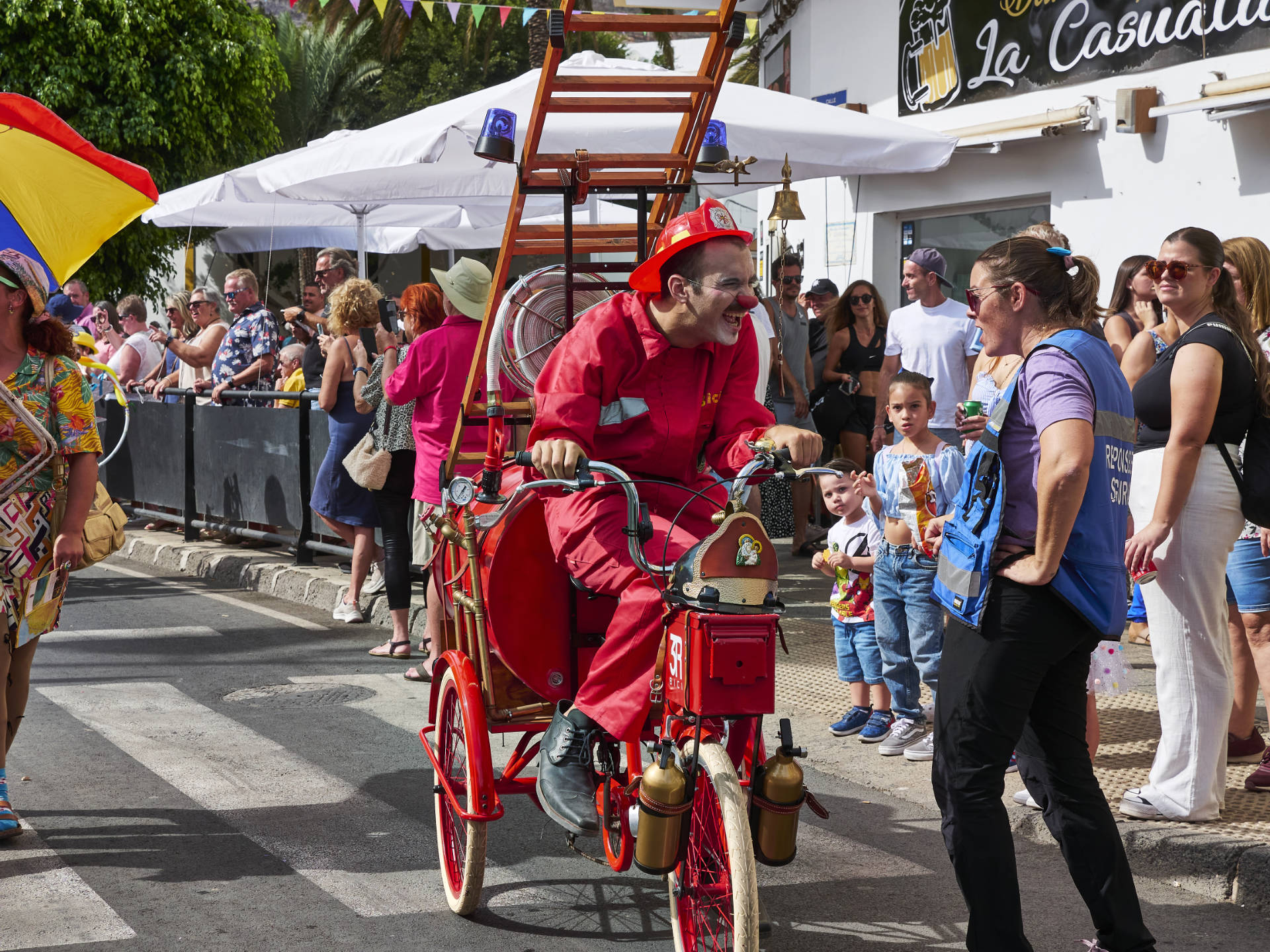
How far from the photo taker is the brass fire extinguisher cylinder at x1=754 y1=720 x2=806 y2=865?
3352mm

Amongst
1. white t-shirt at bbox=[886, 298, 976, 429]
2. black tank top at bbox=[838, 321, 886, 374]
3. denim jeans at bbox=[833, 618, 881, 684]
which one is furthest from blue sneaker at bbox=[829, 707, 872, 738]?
A: black tank top at bbox=[838, 321, 886, 374]

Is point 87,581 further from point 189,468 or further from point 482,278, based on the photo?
point 482,278

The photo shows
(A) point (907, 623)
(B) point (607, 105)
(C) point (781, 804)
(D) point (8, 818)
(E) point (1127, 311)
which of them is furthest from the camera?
(E) point (1127, 311)

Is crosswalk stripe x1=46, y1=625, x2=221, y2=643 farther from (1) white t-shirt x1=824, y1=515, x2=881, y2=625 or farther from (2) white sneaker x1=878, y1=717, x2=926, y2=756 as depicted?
(2) white sneaker x1=878, y1=717, x2=926, y2=756

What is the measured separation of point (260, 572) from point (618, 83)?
660 centimetres

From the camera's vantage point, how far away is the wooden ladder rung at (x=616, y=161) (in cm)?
473

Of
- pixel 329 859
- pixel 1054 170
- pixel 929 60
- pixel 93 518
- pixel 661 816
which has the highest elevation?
pixel 929 60

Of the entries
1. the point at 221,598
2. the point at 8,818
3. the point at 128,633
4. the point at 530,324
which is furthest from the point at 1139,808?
the point at 221,598

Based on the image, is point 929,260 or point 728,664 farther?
point 929,260

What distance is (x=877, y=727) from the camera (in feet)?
19.9

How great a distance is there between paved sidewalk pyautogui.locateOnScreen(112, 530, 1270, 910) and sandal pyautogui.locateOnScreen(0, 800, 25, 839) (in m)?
3.02

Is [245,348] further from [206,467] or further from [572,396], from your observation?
[572,396]

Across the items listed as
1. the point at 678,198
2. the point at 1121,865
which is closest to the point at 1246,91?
the point at 678,198

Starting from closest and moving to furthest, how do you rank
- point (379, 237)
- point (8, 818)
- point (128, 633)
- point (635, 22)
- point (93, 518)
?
point (635, 22) → point (8, 818) → point (93, 518) → point (128, 633) → point (379, 237)
